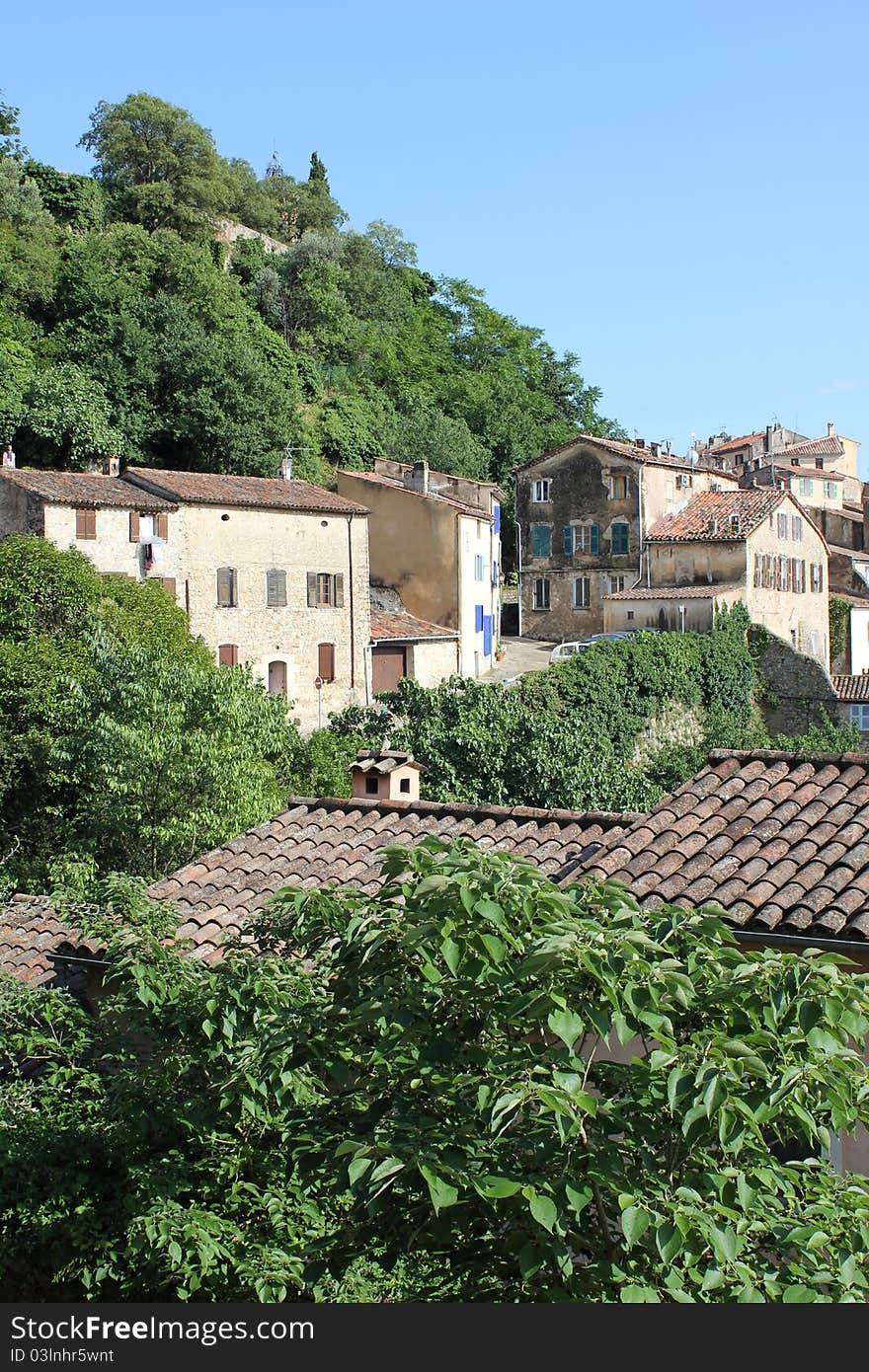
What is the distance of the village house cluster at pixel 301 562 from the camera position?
114 feet

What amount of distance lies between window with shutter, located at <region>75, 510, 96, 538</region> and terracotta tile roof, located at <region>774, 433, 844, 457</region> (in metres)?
51.9

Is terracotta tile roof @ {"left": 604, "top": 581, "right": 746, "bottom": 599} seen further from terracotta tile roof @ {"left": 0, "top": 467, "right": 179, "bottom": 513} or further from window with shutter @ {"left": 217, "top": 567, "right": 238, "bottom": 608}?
terracotta tile roof @ {"left": 0, "top": 467, "right": 179, "bottom": 513}

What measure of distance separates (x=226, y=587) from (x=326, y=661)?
439 centimetres

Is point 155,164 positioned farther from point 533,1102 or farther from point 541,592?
point 533,1102

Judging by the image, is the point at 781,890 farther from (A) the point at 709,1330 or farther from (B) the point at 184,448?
(B) the point at 184,448

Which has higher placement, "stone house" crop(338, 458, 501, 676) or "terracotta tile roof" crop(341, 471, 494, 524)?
"terracotta tile roof" crop(341, 471, 494, 524)

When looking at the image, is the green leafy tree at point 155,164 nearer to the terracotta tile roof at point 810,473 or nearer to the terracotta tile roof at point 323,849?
the terracotta tile roof at point 810,473

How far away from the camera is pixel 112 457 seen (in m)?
45.8

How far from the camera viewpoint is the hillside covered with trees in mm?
49469

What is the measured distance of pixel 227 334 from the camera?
5719cm

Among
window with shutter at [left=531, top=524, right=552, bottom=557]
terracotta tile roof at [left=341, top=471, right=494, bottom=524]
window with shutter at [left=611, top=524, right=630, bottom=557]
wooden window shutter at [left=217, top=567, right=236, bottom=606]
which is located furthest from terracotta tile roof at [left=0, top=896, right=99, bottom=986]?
window with shutter at [left=531, top=524, right=552, bottom=557]

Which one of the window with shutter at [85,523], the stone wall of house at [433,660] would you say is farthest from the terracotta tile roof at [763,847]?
the stone wall of house at [433,660]

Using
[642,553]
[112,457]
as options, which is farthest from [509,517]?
[112,457]

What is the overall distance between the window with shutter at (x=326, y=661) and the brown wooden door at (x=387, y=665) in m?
2.01
